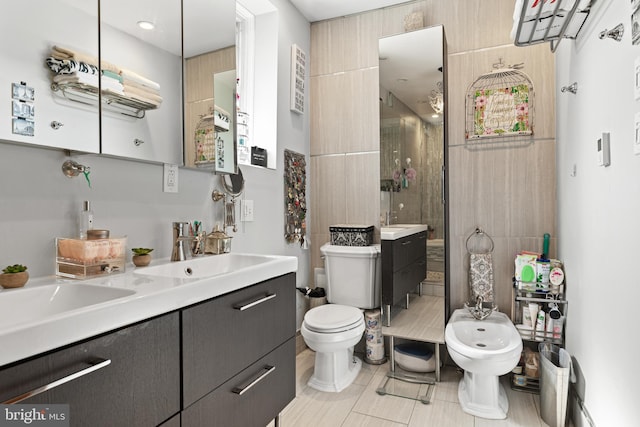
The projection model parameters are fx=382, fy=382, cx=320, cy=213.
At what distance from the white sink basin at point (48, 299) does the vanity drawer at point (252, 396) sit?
44cm

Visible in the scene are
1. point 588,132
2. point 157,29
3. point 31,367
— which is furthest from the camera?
point 588,132

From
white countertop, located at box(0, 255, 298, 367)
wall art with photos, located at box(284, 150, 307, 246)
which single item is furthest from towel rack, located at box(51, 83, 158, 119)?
wall art with photos, located at box(284, 150, 307, 246)

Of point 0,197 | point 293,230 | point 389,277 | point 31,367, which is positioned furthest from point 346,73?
point 31,367

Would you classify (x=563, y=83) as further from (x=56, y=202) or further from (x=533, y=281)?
(x=56, y=202)

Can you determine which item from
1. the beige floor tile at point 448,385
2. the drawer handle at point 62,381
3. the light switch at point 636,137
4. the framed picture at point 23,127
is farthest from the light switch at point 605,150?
the framed picture at point 23,127

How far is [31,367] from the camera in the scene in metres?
0.78

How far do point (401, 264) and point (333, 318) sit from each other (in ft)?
2.10

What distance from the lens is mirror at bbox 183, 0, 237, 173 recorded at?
1834 mm

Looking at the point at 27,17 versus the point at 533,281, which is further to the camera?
the point at 533,281

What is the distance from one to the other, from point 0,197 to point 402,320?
7.65 feet

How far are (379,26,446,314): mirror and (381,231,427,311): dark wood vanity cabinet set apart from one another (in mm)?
57

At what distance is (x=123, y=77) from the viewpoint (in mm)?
1494

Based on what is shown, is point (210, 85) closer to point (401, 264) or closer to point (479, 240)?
point (401, 264)

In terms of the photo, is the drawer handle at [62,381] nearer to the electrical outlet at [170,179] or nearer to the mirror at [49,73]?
the mirror at [49,73]
